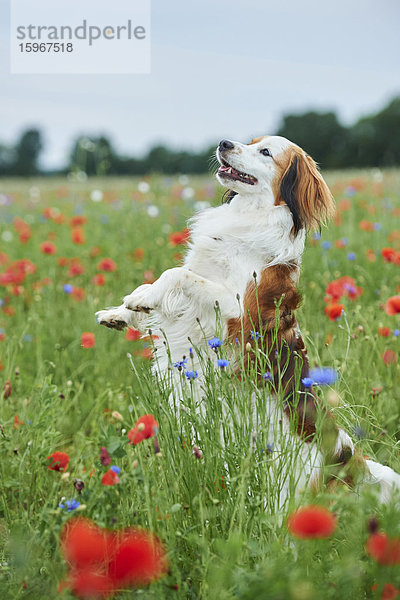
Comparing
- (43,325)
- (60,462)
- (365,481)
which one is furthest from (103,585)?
(43,325)

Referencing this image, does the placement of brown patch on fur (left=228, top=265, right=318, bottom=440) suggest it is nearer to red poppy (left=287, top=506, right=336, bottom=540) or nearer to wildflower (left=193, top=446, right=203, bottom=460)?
wildflower (left=193, top=446, right=203, bottom=460)

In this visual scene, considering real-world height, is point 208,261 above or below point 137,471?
above

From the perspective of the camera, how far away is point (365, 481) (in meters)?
2.32

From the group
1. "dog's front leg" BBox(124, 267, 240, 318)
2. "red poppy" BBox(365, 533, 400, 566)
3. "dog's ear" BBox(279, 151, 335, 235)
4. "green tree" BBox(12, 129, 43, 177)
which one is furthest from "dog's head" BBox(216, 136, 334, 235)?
"green tree" BBox(12, 129, 43, 177)

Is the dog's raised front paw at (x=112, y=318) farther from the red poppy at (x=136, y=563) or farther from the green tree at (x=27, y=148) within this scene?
the green tree at (x=27, y=148)

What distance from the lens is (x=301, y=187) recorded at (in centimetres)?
283

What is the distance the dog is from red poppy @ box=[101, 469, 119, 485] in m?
0.60

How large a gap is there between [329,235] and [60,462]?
4.50 metres

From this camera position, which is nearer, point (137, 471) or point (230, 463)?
point (137, 471)

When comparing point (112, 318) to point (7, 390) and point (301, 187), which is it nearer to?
point (7, 390)

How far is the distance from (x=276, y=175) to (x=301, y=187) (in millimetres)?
131

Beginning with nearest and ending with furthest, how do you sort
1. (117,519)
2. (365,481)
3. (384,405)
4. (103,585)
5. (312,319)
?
(103,585)
(117,519)
(365,481)
(384,405)
(312,319)

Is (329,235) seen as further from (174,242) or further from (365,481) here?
(365,481)

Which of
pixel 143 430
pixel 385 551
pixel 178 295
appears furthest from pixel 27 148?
pixel 385 551
